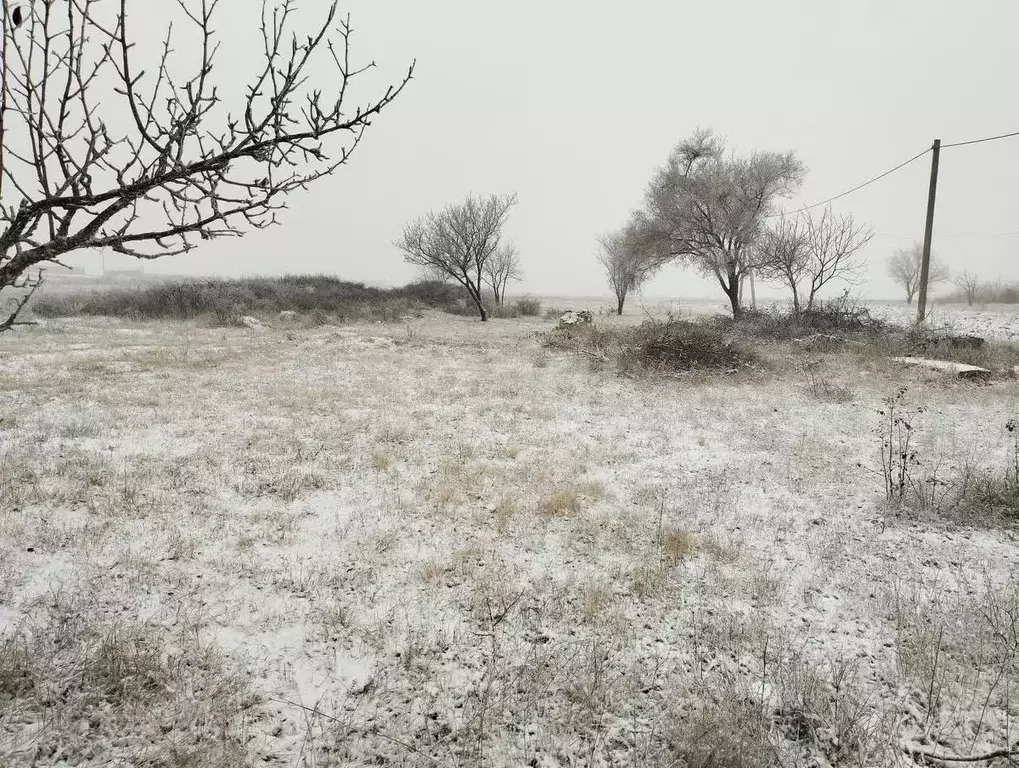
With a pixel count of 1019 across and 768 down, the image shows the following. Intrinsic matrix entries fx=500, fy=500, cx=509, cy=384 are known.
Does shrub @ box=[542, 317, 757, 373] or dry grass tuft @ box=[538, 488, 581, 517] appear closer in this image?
dry grass tuft @ box=[538, 488, 581, 517]

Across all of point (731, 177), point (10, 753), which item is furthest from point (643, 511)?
point (731, 177)

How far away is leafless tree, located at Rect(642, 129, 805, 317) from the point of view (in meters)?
18.9

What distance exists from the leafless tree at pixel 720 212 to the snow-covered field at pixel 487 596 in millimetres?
13216

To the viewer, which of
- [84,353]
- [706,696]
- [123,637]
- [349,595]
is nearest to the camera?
[706,696]

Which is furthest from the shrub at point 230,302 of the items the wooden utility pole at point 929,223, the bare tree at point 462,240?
the wooden utility pole at point 929,223

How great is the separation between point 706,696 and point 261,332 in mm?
18878

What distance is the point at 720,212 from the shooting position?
18.8 metres

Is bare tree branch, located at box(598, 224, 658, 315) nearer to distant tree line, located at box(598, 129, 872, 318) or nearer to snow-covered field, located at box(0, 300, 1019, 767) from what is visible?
distant tree line, located at box(598, 129, 872, 318)

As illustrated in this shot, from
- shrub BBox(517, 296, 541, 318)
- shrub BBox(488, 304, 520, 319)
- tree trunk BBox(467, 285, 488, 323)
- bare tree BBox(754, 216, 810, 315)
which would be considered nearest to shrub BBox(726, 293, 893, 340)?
bare tree BBox(754, 216, 810, 315)

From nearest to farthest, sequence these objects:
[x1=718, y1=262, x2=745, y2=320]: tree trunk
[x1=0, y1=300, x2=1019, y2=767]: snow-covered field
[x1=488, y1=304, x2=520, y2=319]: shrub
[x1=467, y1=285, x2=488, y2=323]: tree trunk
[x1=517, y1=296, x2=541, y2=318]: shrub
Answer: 1. [x1=0, y1=300, x2=1019, y2=767]: snow-covered field
2. [x1=718, y1=262, x2=745, y2=320]: tree trunk
3. [x1=467, y1=285, x2=488, y2=323]: tree trunk
4. [x1=488, y1=304, x2=520, y2=319]: shrub
5. [x1=517, y1=296, x2=541, y2=318]: shrub

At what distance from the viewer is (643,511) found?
4.63 m

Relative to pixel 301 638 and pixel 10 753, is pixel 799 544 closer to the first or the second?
pixel 301 638

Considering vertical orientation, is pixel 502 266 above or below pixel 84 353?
above

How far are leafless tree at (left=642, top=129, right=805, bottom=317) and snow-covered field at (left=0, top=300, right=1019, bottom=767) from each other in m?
13.2
